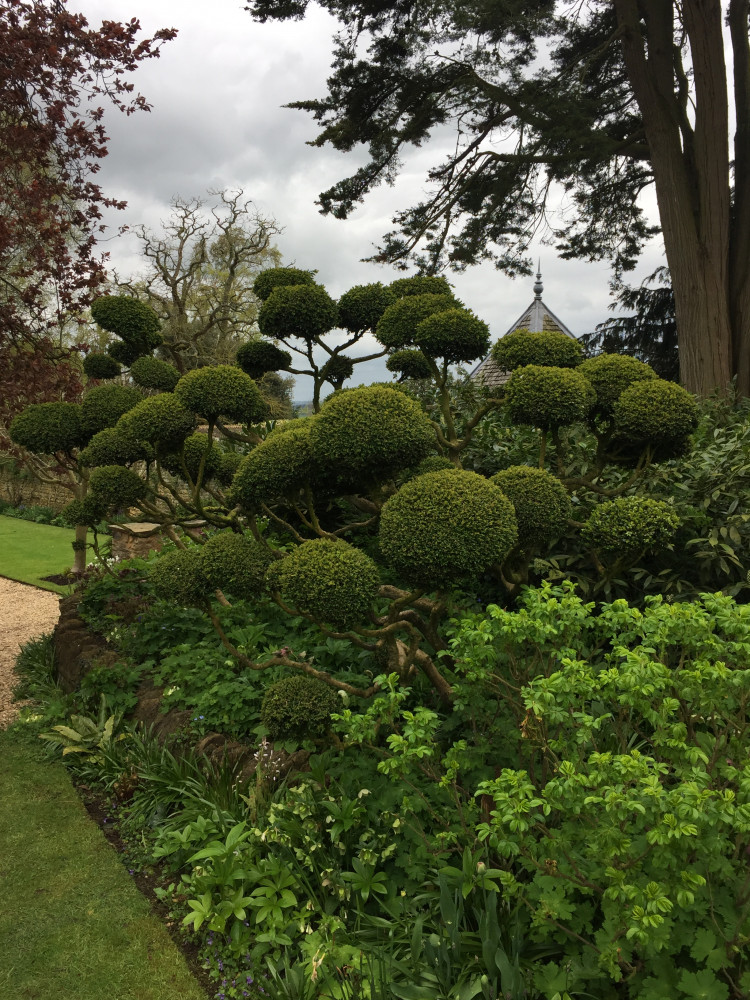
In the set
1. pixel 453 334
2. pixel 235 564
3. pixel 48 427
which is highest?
pixel 453 334

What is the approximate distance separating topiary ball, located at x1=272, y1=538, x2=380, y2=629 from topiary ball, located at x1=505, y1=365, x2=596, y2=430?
1.29 m

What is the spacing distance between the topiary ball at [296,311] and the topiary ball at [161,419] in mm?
853

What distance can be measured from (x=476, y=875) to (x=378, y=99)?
34.9 feet

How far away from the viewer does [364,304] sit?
501 cm

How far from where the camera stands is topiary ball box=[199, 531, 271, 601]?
358 cm

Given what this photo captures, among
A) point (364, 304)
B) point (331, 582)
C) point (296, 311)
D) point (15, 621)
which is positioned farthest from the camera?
point (15, 621)

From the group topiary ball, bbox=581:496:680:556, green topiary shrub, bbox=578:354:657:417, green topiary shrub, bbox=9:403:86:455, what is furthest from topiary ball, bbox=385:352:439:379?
green topiary shrub, bbox=9:403:86:455

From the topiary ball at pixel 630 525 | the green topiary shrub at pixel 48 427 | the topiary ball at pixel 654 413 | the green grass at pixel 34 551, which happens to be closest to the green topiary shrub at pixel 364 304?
the topiary ball at pixel 654 413

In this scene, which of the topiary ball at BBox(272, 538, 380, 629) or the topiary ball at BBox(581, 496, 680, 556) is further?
the topiary ball at BBox(581, 496, 680, 556)

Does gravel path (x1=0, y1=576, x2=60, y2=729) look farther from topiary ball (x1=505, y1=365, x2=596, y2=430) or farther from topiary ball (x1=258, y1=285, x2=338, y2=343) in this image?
topiary ball (x1=505, y1=365, x2=596, y2=430)

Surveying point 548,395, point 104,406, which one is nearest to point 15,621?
point 104,406

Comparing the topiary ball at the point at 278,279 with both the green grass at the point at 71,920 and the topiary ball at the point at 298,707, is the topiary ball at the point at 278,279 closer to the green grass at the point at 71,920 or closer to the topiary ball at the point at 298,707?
the topiary ball at the point at 298,707

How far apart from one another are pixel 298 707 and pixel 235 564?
91 cm

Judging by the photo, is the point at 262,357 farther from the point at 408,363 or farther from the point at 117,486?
the point at 117,486
